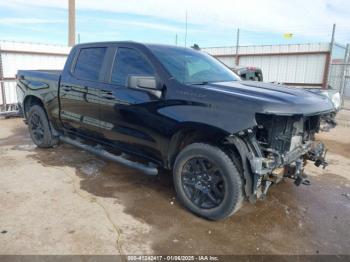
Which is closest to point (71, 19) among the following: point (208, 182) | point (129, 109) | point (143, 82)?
point (129, 109)

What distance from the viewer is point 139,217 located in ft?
11.4

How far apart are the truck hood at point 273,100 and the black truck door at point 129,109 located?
2.53 feet

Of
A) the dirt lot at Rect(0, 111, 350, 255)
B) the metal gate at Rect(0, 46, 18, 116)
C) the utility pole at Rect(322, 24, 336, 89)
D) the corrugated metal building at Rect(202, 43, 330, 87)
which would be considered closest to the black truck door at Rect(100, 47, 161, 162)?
the dirt lot at Rect(0, 111, 350, 255)

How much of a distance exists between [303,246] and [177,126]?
175 centimetres

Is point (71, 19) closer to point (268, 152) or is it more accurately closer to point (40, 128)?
point (40, 128)

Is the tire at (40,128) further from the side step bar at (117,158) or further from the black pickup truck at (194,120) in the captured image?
the black pickup truck at (194,120)

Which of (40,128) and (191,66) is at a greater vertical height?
(191,66)

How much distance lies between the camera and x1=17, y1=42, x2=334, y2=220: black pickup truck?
3.05 meters

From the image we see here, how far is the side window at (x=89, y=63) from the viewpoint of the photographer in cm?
437

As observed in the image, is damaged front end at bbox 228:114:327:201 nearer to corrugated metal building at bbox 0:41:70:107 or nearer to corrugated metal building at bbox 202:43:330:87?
corrugated metal building at bbox 0:41:70:107

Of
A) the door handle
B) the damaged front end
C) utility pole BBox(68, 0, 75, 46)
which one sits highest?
utility pole BBox(68, 0, 75, 46)

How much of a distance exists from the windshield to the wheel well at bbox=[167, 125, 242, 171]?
1.92 ft

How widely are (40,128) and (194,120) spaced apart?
3.66 metres

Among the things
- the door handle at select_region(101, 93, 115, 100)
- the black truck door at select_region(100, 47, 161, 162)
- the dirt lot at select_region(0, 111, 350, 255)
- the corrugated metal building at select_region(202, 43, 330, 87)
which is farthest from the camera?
the corrugated metal building at select_region(202, 43, 330, 87)
